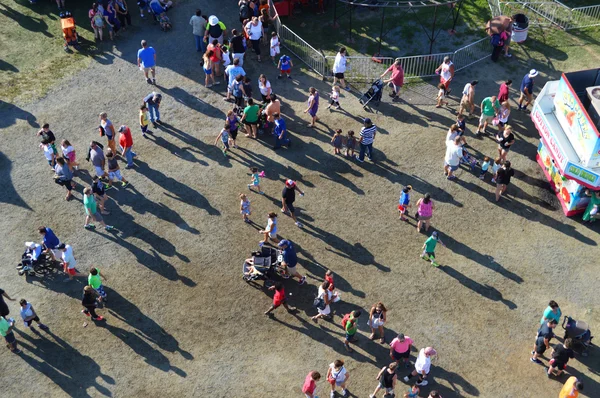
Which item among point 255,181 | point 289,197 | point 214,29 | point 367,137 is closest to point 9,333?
point 255,181

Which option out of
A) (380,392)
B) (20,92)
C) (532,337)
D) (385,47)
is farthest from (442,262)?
(20,92)

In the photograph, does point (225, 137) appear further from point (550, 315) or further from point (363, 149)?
point (550, 315)

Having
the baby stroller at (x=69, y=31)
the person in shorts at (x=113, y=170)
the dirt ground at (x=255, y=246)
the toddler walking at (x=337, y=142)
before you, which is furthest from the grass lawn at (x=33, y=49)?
the toddler walking at (x=337, y=142)

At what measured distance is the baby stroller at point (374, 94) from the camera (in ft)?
83.0

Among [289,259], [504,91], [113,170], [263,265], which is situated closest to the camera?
[289,259]

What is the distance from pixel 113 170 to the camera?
73.5ft

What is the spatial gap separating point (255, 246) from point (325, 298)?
3.18m

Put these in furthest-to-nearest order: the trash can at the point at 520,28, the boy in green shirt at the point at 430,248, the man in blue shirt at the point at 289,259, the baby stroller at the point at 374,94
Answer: the trash can at the point at 520,28
the baby stroller at the point at 374,94
the boy in green shirt at the point at 430,248
the man in blue shirt at the point at 289,259

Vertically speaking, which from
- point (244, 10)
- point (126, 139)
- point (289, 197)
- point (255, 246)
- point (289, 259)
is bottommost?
point (255, 246)

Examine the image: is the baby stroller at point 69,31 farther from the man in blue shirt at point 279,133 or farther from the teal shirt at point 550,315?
the teal shirt at point 550,315

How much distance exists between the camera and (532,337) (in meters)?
19.0

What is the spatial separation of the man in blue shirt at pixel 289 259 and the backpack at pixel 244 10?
12.3 m

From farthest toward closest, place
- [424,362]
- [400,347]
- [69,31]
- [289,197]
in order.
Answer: [69,31] < [289,197] < [400,347] < [424,362]

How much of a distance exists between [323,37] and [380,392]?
15.9 meters
